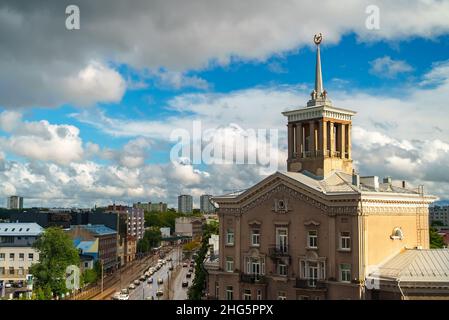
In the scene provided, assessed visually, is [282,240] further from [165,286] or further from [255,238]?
[165,286]

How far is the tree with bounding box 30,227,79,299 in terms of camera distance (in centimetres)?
7012

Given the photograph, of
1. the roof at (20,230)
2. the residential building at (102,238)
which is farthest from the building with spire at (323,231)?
the residential building at (102,238)

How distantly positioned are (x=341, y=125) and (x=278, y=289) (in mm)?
14984

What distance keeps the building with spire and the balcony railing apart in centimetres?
7

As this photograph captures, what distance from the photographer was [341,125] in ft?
153

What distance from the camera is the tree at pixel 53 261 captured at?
70.1 metres

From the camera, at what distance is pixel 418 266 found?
122 ft

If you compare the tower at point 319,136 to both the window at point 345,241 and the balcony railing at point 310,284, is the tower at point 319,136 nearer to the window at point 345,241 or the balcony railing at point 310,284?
the window at point 345,241

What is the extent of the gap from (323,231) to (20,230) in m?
74.0

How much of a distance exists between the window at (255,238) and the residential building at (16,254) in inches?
2406

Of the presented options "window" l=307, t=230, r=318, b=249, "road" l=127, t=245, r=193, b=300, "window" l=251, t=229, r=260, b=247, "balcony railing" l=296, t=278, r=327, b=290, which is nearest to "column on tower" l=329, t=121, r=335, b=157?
"window" l=307, t=230, r=318, b=249

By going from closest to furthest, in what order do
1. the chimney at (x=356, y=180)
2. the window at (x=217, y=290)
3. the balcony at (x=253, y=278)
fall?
the chimney at (x=356, y=180) < the balcony at (x=253, y=278) < the window at (x=217, y=290)

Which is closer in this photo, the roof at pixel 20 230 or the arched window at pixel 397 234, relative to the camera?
the arched window at pixel 397 234
